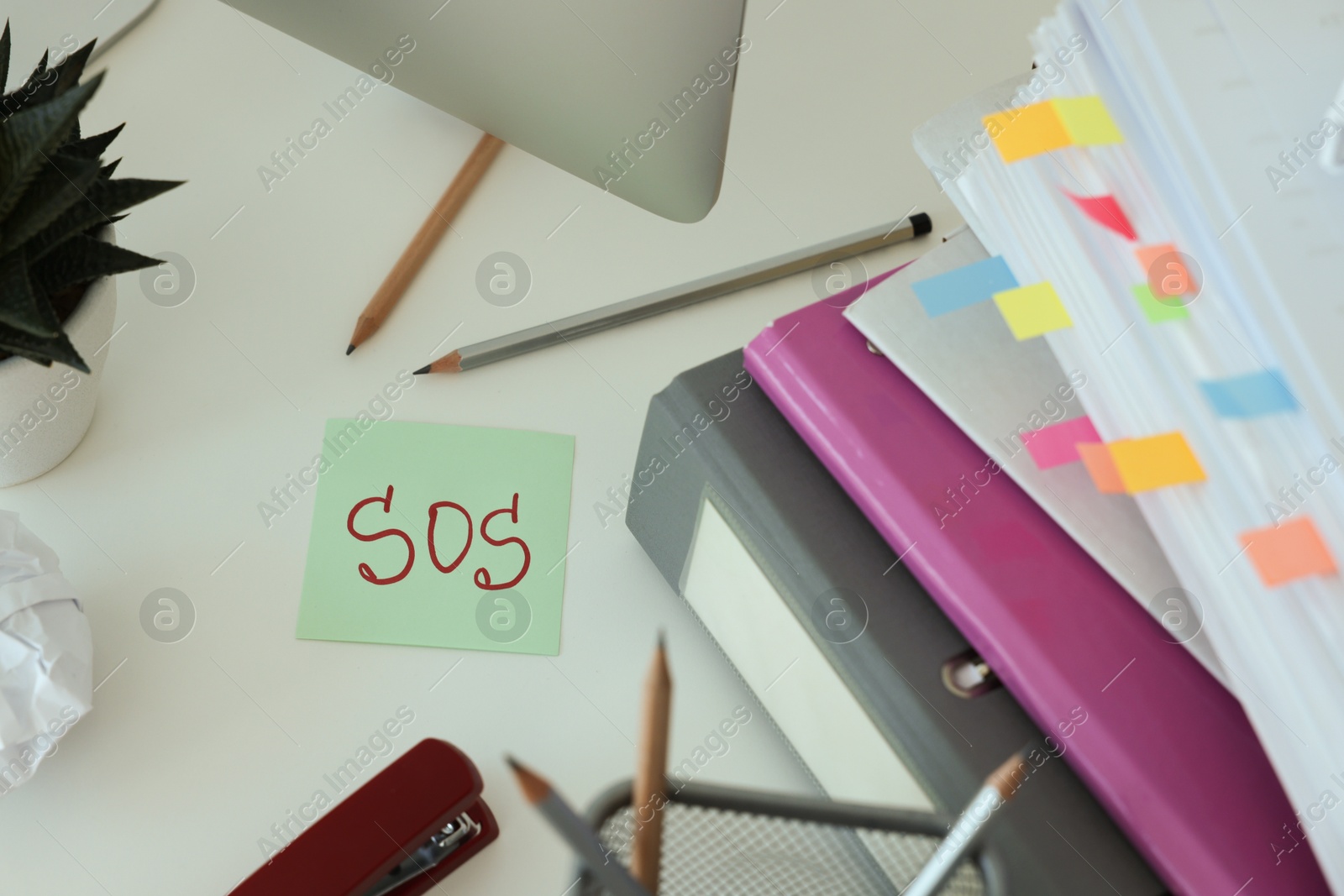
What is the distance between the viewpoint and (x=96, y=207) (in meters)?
0.57

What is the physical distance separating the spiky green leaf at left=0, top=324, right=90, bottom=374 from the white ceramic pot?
0.03m

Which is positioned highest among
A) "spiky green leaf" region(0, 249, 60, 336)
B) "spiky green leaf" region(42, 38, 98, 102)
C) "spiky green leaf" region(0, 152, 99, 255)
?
"spiky green leaf" region(42, 38, 98, 102)

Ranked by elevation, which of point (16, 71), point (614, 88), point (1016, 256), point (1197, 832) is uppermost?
point (16, 71)

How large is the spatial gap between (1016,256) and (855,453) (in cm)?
13

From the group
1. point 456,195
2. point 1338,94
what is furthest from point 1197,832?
point 456,195

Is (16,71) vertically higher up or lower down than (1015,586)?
higher up

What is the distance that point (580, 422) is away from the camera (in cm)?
71

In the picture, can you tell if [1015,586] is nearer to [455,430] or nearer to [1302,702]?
[1302,702]

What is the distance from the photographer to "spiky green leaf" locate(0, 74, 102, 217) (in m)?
0.52

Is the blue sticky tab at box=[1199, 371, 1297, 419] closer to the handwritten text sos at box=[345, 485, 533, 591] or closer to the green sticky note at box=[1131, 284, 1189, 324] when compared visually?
the green sticky note at box=[1131, 284, 1189, 324]

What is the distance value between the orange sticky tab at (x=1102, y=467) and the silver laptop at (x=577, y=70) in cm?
24

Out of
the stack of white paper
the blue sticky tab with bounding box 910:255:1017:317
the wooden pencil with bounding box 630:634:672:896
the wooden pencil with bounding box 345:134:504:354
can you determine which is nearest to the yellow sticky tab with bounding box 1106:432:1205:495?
the stack of white paper

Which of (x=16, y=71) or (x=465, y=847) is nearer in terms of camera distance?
(x=465, y=847)

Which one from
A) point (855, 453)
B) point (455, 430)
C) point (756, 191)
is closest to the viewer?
point (855, 453)
